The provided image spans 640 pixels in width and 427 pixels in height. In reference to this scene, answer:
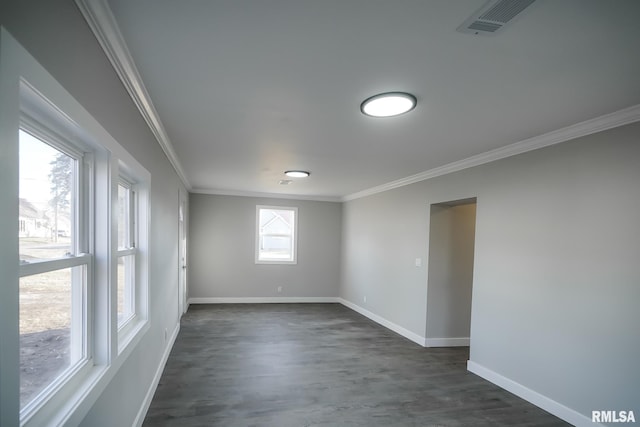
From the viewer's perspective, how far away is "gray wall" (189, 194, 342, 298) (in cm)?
700

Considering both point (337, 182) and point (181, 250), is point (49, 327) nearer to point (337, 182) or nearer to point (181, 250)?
point (181, 250)

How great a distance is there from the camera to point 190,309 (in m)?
6.40

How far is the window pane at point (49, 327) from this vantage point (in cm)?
113

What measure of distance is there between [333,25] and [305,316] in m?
5.54

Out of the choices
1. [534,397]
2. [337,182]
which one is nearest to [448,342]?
[534,397]

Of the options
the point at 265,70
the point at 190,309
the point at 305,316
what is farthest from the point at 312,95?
the point at 190,309

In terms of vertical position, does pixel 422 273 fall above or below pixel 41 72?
below

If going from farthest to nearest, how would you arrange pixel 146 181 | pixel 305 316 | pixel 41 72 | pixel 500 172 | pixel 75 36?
pixel 305 316 → pixel 500 172 → pixel 146 181 → pixel 75 36 → pixel 41 72

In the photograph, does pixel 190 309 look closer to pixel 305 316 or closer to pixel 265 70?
pixel 305 316

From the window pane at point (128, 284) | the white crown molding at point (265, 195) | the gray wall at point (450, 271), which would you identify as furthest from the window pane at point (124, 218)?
the white crown molding at point (265, 195)

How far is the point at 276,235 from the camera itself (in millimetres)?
7570

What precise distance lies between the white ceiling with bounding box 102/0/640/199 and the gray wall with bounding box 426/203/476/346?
65.8 inches

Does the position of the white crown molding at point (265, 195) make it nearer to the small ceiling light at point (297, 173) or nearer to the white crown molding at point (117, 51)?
the small ceiling light at point (297, 173)

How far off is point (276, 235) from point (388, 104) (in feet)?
18.7
